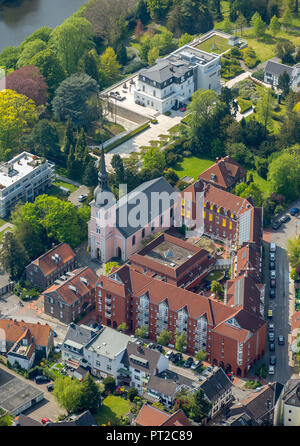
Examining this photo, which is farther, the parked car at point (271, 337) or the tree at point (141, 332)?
the parked car at point (271, 337)

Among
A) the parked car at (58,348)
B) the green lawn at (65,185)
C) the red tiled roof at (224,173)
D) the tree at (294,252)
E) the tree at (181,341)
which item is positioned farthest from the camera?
the green lawn at (65,185)

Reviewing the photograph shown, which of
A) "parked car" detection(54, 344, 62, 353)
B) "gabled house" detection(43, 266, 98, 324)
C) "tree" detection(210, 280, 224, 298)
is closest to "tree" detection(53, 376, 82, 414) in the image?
"parked car" detection(54, 344, 62, 353)

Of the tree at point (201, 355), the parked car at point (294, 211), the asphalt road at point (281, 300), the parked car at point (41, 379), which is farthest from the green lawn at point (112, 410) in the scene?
the parked car at point (294, 211)

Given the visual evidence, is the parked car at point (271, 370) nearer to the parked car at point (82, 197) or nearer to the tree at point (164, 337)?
the tree at point (164, 337)

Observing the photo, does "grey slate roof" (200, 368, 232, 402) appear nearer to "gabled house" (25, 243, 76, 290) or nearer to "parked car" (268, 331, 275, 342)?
"parked car" (268, 331, 275, 342)

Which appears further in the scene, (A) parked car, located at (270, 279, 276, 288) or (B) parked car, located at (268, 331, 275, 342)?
(A) parked car, located at (270, 279, 276, 288)

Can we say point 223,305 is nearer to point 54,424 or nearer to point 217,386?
point 217,386
